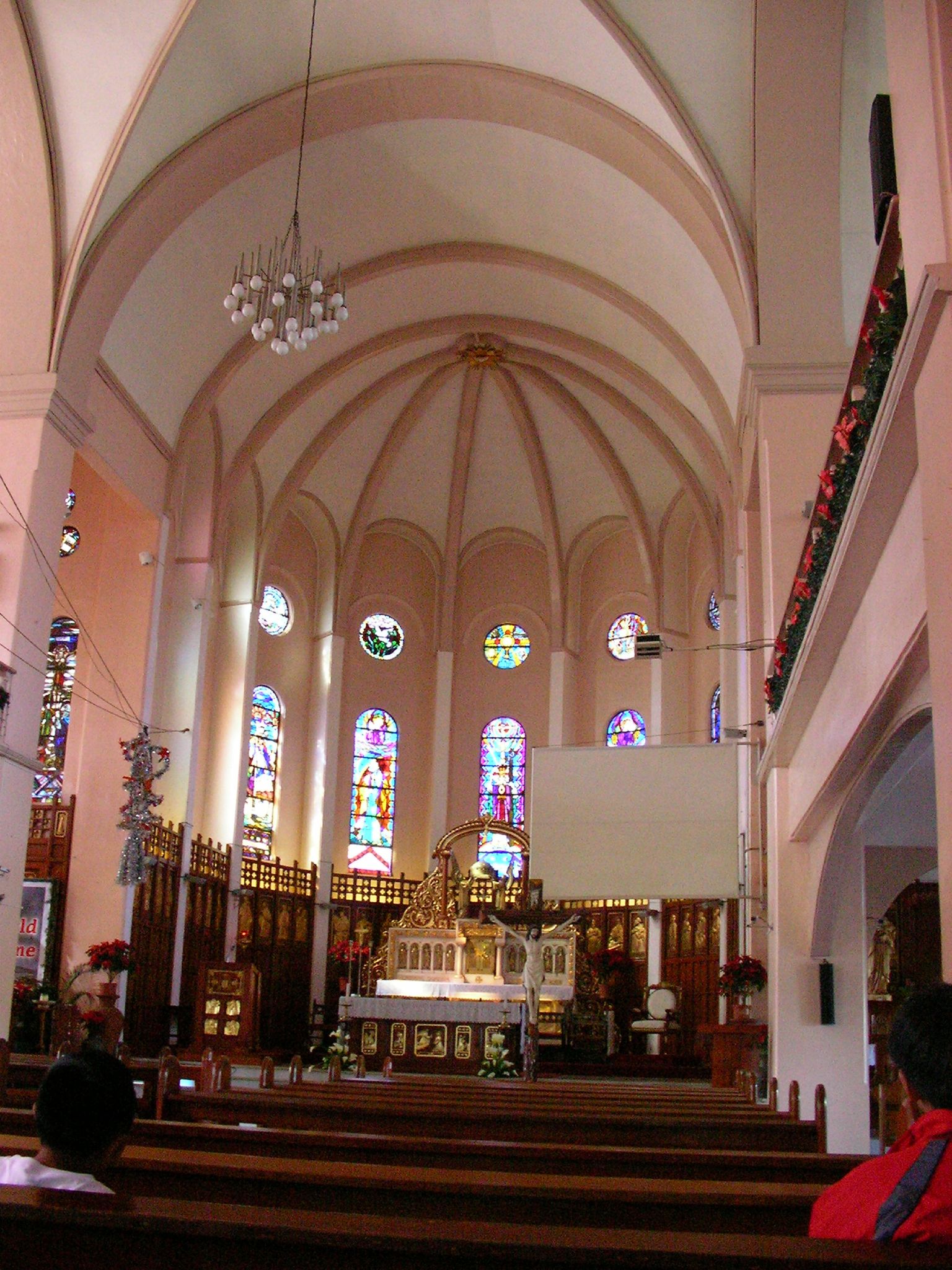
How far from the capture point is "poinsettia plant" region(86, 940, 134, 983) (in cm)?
1523

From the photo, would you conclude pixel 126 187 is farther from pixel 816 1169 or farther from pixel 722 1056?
pixel 816 1169

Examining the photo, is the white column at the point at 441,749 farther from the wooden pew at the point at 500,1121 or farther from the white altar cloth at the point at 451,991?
the wooden pew at the point at 500,1121

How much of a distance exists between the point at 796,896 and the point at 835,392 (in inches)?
185

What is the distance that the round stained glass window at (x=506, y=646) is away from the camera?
24938 mm

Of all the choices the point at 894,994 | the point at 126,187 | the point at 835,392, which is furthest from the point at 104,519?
the point at 894,994

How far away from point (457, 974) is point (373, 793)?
5.62 metres

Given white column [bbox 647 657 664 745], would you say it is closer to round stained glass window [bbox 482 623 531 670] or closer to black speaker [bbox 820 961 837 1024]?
round stained glass window [bbox 482 623 531 670]

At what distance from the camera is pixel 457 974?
18703 mm

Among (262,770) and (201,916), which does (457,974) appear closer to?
(201,916)


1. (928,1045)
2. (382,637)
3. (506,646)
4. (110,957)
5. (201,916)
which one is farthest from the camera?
(506,646)

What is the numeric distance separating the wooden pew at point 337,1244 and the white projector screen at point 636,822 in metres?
13.7

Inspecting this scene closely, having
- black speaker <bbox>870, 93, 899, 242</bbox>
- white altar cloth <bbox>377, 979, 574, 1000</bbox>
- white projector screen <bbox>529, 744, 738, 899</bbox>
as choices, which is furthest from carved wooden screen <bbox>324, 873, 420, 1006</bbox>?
black speaker <bbox>870, 93, 899, 242</bbox>

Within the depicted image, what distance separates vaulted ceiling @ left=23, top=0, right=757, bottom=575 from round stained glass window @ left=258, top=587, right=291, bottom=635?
5.82ft

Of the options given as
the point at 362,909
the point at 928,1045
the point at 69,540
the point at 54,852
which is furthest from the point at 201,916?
the point at 928,1045
